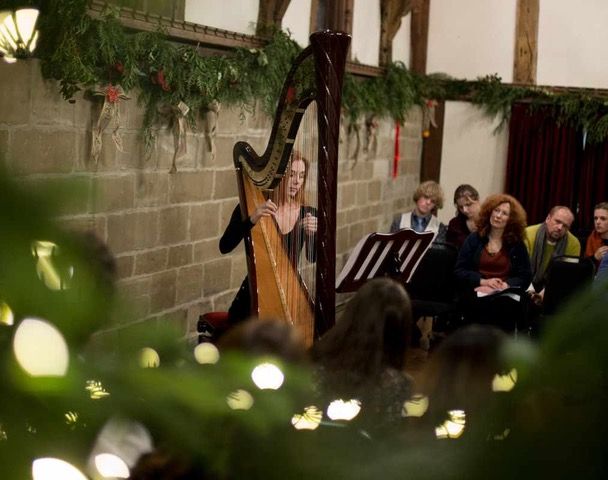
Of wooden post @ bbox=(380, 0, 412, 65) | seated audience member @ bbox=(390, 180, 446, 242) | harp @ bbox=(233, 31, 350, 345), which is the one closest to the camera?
harp @ bbox=(233, 31, 350, 345)

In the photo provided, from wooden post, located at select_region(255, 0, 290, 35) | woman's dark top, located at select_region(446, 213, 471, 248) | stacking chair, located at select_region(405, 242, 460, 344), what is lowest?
stacking chair, located at select_region(405, 242, 460, 344)

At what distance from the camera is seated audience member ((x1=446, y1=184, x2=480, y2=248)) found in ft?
25.4

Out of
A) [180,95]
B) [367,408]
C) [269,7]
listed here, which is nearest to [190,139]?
[180,95]

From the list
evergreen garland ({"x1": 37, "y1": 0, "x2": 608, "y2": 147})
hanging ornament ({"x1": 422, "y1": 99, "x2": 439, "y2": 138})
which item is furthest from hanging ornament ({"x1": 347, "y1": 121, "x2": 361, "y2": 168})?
hanging ornament ({"x1": 422, "y1": 99, "x2": 439, "y2": 138})

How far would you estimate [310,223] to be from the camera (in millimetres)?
4145

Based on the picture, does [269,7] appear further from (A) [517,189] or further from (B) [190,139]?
(A) [517,189]

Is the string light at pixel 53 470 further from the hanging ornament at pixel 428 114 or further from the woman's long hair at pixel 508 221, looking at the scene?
the hanging ornament at pixel 428 114

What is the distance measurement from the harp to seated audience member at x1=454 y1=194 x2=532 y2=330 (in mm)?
2369

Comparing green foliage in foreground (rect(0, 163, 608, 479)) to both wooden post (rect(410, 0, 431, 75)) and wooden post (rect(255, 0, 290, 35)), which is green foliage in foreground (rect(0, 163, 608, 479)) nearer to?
wooden post (rect(255, 0, 290, 35))

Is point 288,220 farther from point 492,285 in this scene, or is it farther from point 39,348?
point 39,348

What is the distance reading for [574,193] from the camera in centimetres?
948

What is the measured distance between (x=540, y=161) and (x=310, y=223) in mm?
6007

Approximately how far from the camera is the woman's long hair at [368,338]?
26.3 inches

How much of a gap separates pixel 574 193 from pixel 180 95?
5.23 metres
